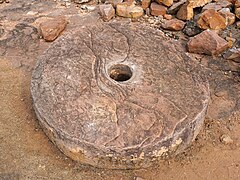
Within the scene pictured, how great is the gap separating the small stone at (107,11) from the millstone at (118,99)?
1.17 meters

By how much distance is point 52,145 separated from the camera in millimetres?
3193

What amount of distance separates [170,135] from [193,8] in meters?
2.32

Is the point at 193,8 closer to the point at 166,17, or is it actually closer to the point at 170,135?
the point at 166,17

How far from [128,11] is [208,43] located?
3.70 ft

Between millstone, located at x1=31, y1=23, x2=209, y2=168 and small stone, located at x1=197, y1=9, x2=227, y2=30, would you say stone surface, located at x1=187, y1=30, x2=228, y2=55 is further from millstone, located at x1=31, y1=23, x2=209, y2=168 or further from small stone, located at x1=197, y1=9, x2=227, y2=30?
millstone, located at x1=31, y1=23, x2=209, y2=168

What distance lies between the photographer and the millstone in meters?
2.85

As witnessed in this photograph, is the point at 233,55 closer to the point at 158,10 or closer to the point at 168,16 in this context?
the point at 168,16

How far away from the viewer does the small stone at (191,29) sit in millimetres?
4441

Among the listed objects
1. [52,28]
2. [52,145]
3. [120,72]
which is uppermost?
[120,72]

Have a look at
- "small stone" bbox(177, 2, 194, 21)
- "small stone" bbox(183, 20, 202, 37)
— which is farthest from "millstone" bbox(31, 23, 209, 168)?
"small stone" bbox(177, 2, 194, 21)

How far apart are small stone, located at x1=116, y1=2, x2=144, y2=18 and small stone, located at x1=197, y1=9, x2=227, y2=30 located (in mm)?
749

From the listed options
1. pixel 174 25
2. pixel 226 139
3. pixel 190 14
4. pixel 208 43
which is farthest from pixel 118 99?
pixel 190 14

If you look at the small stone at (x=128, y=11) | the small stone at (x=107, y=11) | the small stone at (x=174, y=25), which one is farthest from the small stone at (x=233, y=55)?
the small stone at (x=107, y=11)

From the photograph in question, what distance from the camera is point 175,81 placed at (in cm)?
319
